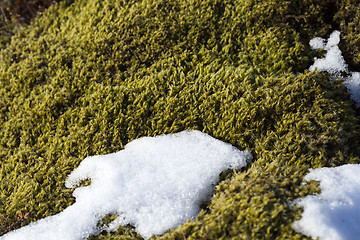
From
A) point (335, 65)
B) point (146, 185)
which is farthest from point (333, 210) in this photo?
point (335, 65)

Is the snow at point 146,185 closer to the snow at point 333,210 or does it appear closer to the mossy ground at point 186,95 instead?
the mossy ground at point 186,95

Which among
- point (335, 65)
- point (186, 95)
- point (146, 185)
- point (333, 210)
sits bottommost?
point (333, 210)

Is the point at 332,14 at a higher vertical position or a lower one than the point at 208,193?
higher

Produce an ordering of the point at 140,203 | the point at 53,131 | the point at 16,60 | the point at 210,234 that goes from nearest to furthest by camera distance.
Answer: the point at 210,234, the point at 140,203, the point at 53,131, the point at 16,60

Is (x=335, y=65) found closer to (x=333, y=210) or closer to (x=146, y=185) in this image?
(x=333, y=210)

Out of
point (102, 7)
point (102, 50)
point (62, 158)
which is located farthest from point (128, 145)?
point (102, 7)

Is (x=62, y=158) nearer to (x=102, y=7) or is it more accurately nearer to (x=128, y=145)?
(x=128, y=145)
